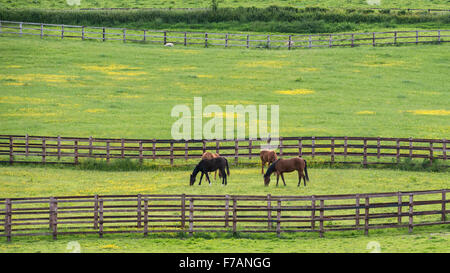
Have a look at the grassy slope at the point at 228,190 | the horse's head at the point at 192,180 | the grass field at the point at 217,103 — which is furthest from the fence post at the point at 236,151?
the horse's head at the point at 192,180

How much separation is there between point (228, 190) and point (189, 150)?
19.7 ft

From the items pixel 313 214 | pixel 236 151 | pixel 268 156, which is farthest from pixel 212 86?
pixel 313 214

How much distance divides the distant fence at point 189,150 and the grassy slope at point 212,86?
2.40 m

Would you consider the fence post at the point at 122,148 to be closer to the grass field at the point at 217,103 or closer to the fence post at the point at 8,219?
the grass field at the point at 217,103

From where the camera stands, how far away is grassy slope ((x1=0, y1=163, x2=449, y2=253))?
21.4m

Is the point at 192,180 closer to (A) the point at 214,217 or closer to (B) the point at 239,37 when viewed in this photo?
(A) the point at 214,217

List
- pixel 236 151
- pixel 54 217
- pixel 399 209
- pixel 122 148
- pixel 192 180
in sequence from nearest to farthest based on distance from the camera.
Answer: pixel 54 217 < pixel 399 209 < pixel 192 180 < pixel 122 148 < pixel 236 151

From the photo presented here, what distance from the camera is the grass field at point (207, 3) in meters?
87.1

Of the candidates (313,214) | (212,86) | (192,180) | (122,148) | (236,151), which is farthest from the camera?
(212,86)

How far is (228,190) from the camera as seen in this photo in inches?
1150

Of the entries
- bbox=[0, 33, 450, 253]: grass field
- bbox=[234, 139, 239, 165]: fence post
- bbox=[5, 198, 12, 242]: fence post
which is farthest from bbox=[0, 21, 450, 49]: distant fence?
bbox=[5, 198, 12, 242]: fence post

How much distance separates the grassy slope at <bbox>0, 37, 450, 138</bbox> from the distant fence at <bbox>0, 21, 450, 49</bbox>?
6.51 feet

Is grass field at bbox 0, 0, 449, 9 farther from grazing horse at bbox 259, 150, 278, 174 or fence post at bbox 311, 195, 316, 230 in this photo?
fence post at bbox 311, 195, 316, 230
